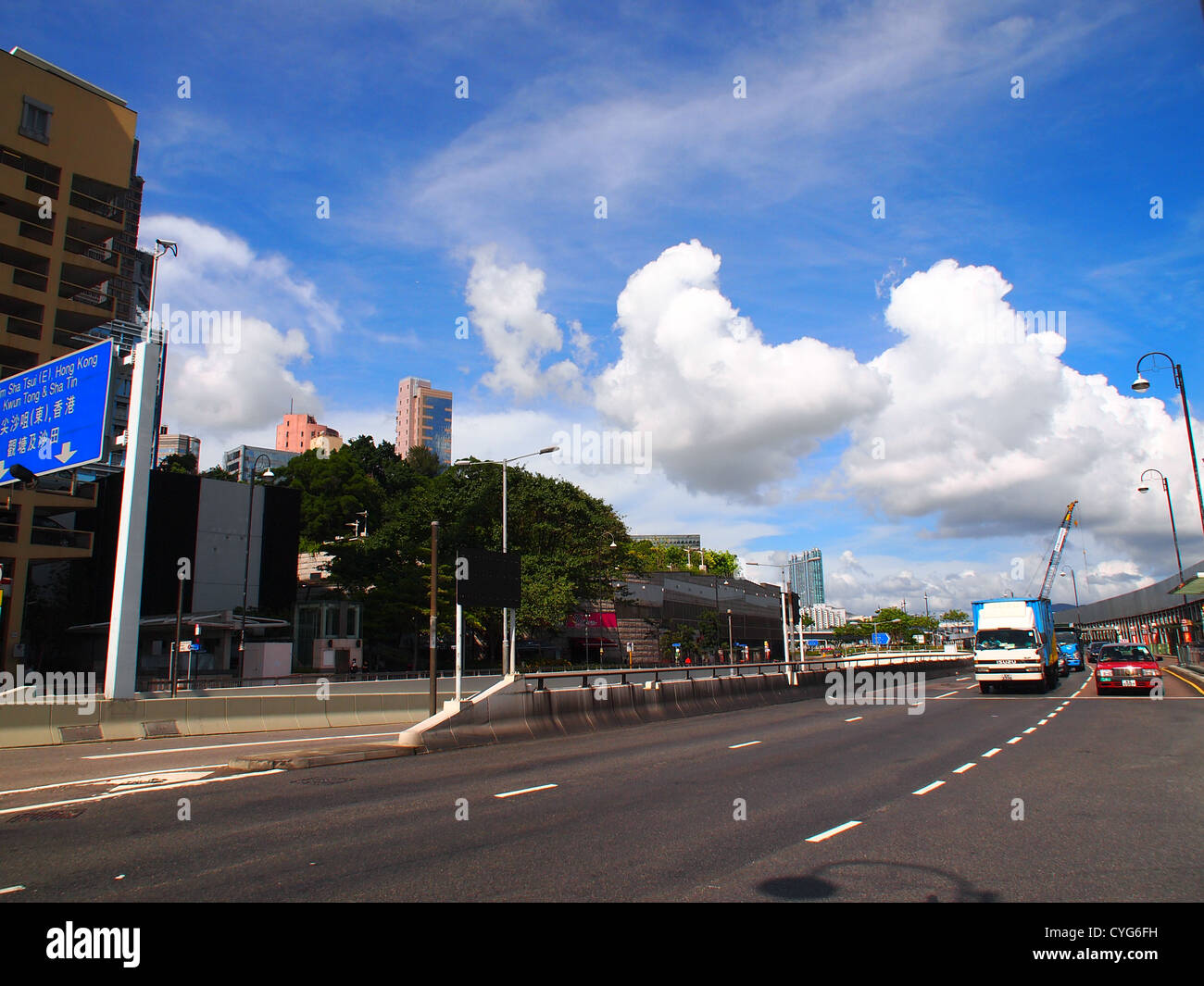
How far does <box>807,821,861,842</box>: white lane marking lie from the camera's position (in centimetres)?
805

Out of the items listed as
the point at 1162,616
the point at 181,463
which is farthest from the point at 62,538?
the point at 1162,616

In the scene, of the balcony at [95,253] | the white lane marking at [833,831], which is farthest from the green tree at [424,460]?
the white lane marking at [833,831]

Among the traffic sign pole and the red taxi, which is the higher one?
the traffic sign pole

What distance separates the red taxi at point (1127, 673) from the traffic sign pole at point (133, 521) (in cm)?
3151

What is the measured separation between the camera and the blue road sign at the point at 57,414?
18.2 meters

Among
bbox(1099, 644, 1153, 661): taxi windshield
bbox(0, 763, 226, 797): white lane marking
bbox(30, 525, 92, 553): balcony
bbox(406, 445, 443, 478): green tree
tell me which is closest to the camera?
bbox(0, 763, 226, 797): white lane marking

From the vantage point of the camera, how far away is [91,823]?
898cm

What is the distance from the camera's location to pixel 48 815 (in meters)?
→ 9.53

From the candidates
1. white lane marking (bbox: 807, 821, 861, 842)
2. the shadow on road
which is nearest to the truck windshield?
white lane marking (bbox: 807, 821, 861, 842)

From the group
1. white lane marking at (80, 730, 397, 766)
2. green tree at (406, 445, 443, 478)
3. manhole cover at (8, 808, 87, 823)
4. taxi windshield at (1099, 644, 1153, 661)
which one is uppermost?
green tree at (406, 445, 443, 478)

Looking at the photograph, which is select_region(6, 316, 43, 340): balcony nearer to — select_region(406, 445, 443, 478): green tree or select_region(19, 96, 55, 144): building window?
select_region(19, 96, 55, 144): building window

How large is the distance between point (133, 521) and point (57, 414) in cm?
305

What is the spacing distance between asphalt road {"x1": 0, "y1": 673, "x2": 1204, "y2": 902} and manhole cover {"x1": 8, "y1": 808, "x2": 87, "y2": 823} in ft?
0.13
